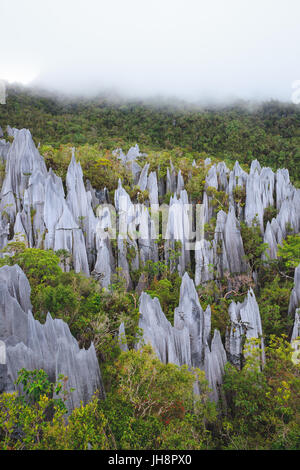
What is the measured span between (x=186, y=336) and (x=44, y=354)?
5.84 meters

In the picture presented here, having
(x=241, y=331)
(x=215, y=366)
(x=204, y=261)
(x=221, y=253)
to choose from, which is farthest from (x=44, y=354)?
(x=221, y=253)

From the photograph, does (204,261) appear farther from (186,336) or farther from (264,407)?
(264,407)

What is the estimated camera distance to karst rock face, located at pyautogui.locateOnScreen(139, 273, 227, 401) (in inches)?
422

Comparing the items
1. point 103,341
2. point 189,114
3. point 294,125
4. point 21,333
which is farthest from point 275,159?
point 21,333

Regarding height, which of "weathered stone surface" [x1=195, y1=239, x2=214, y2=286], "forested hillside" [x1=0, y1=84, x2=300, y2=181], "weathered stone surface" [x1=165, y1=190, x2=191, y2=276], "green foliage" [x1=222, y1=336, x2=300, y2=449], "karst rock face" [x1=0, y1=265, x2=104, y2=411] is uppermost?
"forested hillside" [x1=0, y1=84, x2=300, y2=181]

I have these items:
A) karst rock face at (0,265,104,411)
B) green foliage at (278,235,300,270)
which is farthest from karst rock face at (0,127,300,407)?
karst rock face at (0,265,104,411)

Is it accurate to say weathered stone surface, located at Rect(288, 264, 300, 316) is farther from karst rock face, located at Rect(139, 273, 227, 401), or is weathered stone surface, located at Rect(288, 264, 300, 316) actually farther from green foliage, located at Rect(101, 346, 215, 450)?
green foliage, located at Rect(101, 346, 215, 450)

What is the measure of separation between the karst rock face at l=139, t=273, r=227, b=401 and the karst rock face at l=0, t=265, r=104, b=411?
9.47 ft

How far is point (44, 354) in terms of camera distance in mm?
8531

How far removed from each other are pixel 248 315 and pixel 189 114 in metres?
44.3

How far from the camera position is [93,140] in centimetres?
3831

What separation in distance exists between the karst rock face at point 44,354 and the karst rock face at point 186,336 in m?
2.89

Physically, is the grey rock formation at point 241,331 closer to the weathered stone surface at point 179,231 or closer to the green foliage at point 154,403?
the green foliage at point 154,403
